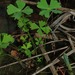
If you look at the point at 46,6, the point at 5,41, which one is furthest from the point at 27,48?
the point at 46,6

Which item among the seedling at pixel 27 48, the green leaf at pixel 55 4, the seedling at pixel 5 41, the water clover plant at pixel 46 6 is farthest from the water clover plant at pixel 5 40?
the green leaf at pixel 55 4

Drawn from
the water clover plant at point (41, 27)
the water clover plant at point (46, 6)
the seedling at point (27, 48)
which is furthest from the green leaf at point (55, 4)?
the seedling at point (27, 48)

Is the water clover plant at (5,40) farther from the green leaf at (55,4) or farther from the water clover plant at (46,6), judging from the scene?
the green leaf at (55,4)

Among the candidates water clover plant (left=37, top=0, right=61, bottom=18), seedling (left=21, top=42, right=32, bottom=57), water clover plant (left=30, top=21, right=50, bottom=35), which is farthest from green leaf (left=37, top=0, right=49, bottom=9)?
seedling (left=21, top=42, right=32, bottom=57)

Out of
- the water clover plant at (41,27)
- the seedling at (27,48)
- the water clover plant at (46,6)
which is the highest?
the water clover plant at (46,6)

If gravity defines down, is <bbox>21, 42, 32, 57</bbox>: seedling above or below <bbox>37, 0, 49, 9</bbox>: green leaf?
below

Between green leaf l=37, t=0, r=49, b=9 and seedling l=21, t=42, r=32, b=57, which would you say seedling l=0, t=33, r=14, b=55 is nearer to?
seedling l=21, t=42, r=32, b=57

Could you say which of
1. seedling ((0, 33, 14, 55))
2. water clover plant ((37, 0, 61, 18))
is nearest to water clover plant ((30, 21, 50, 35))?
water clover plant ((37, 0, 61, 18))

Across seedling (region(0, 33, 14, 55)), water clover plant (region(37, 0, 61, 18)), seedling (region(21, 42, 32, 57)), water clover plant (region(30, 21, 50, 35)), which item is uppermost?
water clover plant (region(37, 0, 61, 18))

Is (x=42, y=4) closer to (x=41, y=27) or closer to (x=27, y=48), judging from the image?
(x=41, y=27)

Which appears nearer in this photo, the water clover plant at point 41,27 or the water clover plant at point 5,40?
the water clover plant at point 5,40

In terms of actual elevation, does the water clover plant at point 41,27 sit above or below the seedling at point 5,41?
above

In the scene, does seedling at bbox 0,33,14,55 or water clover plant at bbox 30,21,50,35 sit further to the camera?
water clover plant at bbox 30,21,50,35
